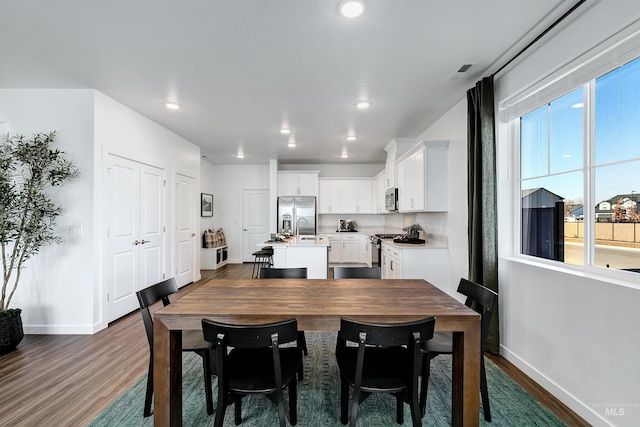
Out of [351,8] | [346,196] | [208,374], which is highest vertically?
[351,8]

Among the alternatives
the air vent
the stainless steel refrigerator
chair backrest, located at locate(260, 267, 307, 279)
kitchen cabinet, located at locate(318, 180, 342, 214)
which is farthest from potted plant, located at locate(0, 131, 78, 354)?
Result: kitchen cabinet, located at locate(318, 180, 342, 214)

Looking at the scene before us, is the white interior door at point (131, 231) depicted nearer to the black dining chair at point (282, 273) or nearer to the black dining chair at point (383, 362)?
the black dining chair at point (282, 273)

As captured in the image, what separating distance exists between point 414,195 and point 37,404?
4266 millimetres

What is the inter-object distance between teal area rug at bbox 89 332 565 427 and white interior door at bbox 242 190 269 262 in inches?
203

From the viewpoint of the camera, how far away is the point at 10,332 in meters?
2.65

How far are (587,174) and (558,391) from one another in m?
1.50

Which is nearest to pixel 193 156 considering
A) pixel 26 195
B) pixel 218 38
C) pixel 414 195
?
pixel 26 195

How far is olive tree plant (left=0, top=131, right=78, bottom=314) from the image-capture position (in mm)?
2707

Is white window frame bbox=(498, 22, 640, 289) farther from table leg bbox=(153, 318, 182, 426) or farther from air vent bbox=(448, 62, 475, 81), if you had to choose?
table leg bbox=(153, 318, 182, 426)

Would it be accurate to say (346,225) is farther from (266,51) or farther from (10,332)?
(10,332)

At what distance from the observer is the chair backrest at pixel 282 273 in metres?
2.55

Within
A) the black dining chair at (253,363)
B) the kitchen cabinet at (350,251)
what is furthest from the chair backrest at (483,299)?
the kitchen cabinet at (350,251)

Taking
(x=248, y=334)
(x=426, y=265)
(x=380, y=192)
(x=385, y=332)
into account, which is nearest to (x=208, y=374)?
(x=248, y=334)

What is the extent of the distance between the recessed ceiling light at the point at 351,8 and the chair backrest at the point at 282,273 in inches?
79.2
